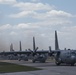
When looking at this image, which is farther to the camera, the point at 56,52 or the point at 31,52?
the point at 31,52

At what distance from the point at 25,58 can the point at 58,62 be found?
6178 cm

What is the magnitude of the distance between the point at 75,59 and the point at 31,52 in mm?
22347

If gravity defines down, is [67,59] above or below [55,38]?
below

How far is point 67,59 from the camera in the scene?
53438mm

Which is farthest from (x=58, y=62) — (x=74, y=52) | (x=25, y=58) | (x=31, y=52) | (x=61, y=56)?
(x=25, y=58)

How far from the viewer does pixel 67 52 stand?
54.1 metres

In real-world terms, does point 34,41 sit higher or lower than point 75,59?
higher

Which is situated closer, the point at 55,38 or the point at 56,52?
the point at 56,52

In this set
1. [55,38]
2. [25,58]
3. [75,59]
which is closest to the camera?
[75,59]

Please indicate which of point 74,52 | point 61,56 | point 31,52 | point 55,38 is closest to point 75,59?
point 74,52

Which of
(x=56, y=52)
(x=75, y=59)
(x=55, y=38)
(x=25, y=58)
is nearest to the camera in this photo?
(x=75, y=59)

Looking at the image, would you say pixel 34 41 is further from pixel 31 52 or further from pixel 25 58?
pixel 31 52

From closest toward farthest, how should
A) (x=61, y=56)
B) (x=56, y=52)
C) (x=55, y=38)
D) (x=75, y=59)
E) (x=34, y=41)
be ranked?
(x=75, y=59), (x=61, y=56), (x=56, y=52), (x=55, y=38), (x=34, y=41)

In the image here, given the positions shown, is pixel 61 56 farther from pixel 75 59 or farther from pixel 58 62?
pixel 75 59
